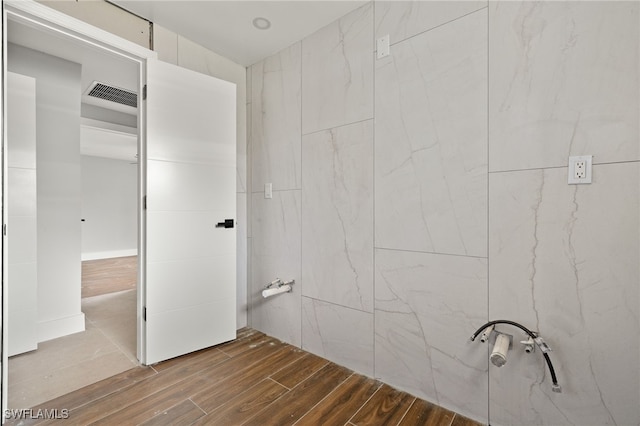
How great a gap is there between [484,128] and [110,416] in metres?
2.36

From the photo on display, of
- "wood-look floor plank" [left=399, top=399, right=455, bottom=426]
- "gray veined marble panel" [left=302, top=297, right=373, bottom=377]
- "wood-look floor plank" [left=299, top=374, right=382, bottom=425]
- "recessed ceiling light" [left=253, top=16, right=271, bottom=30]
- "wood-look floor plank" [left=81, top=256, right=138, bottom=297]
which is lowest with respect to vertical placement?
"wood-look floor plank" [left=399, top=399, right=455, bottom=426]

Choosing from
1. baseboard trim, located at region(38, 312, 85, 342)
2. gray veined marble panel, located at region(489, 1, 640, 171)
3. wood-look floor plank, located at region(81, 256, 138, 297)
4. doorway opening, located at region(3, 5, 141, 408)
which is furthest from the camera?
wood-look floor plank, located at region(81, 256, 138, 297)

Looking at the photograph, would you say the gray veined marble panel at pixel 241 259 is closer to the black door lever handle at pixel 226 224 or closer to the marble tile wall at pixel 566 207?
the black door lever handle at pixel 226 224

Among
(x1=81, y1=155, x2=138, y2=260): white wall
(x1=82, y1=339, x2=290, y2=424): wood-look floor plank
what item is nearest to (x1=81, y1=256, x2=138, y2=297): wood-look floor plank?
(x1=81, y1=155, x2=138, y2=260): white wall

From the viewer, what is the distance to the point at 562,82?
49.4 inches

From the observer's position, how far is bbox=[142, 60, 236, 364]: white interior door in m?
2.00

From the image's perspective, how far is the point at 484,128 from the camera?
56.9 inches

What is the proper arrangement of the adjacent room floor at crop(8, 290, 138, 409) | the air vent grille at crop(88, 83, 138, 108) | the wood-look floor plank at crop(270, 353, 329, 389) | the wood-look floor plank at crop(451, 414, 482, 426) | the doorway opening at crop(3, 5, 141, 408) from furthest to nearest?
the air vent grille at crop(88, 83, 138, 108)
the doorway opening at crop(3, 5, 141, 408)
the wood-look floor plank at crop(270, 353, 329, 389)
the adjacent room floor at crop(8, 290, 138, 409)
the wood-look floor plank at crop(451, 414, 482, 426)

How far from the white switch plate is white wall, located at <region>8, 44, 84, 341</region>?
8.69ft

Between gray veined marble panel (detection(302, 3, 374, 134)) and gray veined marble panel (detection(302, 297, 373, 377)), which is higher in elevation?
gray veined marble panel (detection(302, 3, 374, 134))

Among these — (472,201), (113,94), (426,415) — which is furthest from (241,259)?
(113,94)

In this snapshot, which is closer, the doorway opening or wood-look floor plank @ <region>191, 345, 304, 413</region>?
wood-look floor plank @ <region>191, 345, 304, 413</region>

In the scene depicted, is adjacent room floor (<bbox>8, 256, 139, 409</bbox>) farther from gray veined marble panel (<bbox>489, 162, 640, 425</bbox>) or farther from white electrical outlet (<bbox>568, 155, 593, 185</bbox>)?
white electrical outlet (<bbox>568, 155, 593, 185</bbox>)

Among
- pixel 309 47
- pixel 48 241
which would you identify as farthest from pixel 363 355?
pixel 48 241
